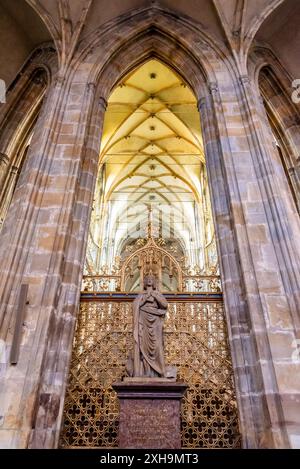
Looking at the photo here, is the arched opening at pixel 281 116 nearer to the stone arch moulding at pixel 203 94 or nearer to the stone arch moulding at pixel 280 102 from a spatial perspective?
the stone arch moulding at pixel 280 102

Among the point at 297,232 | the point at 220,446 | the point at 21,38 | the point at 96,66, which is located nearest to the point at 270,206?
the point at 297,232

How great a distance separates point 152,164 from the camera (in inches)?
690

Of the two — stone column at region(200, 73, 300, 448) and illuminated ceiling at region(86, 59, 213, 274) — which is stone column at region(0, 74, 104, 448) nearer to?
stone column at region(200, 73, 300, 448)

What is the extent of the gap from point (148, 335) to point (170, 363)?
101cm

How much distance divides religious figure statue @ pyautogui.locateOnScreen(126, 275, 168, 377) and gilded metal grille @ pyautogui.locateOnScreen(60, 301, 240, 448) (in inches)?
36.4

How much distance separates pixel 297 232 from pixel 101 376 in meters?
4.22

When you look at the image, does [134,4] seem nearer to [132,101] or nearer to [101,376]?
[132,101]

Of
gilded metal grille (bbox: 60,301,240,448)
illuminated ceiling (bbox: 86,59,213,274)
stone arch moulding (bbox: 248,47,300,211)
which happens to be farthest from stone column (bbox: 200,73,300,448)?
illuminated ceiling (bbox: 86,59,213,274)

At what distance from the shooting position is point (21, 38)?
9.98m

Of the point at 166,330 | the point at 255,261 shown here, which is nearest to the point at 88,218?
the point at 166,330

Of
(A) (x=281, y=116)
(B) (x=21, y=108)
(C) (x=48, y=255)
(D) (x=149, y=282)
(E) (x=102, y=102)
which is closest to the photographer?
(D) (x=149, y=282)

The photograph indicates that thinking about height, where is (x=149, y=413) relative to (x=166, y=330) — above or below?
below

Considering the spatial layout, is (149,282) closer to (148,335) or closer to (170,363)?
(148,335)

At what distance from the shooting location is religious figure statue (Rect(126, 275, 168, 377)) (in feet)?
16.9
